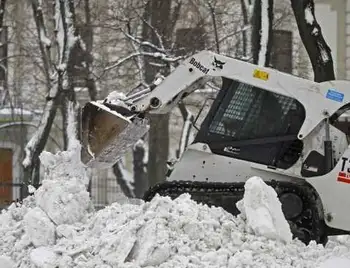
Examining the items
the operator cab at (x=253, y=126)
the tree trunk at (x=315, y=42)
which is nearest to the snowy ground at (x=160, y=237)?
the operator cab at (x=253, y=126)

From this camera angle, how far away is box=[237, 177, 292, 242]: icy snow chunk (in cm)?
780

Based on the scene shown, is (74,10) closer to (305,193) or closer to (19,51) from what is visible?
(19,51)

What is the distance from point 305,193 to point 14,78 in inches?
576

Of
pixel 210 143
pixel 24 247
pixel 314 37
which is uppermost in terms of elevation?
pixel 314 37

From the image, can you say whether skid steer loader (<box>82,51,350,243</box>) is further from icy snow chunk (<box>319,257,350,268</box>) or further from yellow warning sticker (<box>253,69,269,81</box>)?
icy snow chunk (<box>319,257,350,268</box>)

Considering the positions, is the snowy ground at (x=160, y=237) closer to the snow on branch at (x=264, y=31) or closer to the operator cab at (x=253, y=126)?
the operator cab at (x=253, y=126)

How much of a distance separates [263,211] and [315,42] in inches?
239

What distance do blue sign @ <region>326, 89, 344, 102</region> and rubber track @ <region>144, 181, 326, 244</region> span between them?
1.06 metres

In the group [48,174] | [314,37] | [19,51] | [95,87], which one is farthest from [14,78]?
[48,174]

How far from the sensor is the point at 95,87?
1881cm

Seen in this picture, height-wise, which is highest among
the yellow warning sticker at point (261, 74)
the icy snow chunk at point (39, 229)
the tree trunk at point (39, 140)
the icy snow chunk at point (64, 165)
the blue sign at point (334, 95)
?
the yellow warning sticker at point (261, 74)

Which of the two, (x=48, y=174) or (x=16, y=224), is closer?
(x=16, y=224)

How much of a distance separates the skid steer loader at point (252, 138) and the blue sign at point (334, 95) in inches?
0.5

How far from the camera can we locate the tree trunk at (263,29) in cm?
1543
